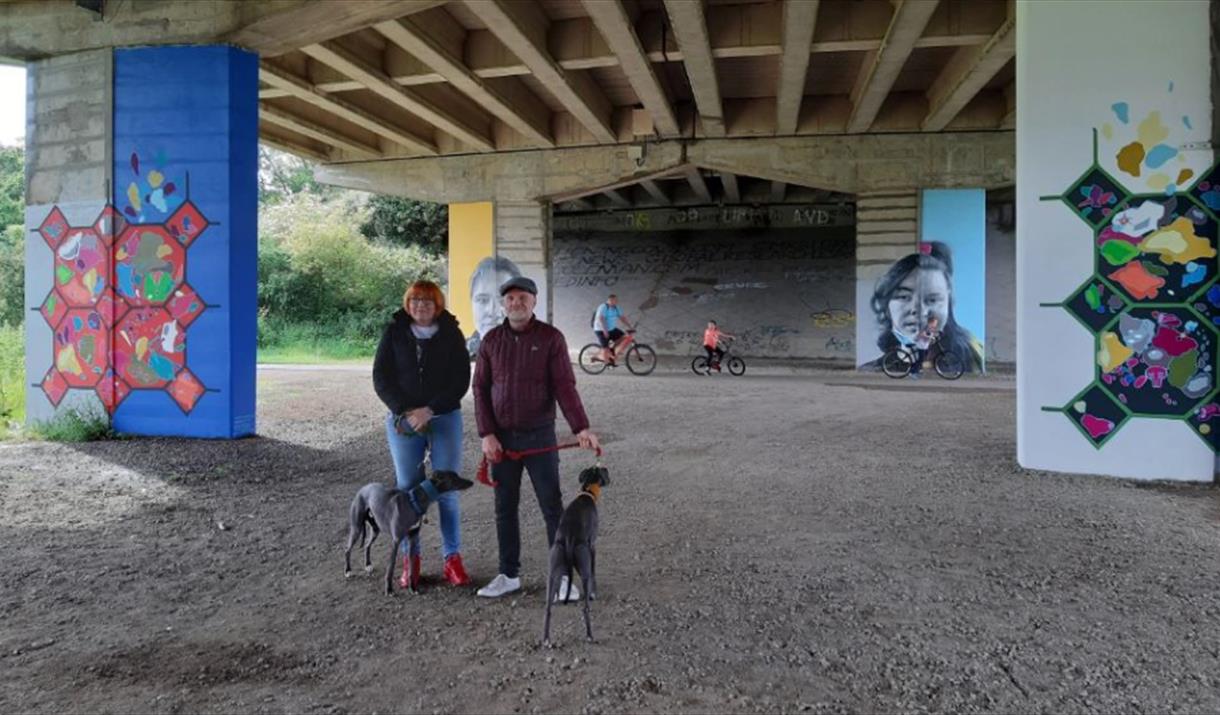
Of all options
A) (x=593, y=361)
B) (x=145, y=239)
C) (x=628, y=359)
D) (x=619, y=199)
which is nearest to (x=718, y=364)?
(x=628, y=359)

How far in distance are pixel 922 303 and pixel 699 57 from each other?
807cm

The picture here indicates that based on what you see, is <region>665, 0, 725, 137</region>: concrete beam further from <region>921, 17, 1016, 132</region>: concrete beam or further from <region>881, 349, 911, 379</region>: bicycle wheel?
<region>881, 349, 911, 379</region>: bicycle wheel

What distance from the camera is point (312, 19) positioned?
28.2 feet

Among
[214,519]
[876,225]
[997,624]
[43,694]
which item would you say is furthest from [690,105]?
[43,694]

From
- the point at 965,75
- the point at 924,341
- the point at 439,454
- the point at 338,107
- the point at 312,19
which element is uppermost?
the point at 338,107

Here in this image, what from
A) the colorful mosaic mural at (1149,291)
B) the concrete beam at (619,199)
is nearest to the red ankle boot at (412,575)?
the colorful mosaic mural at (1149,291)

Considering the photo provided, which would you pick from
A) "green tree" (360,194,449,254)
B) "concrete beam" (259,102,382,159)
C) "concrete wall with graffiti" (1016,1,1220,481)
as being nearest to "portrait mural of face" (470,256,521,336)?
"concrete beam" (259,102,382,159)

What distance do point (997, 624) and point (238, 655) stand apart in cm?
326

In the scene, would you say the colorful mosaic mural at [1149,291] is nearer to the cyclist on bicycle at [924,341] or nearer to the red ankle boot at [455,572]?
the red ankle boot at [455,572]

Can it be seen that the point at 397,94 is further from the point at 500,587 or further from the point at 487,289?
the point at 500,587

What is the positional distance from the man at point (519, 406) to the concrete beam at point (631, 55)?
7376 millimetres

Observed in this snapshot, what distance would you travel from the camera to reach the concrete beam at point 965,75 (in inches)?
430

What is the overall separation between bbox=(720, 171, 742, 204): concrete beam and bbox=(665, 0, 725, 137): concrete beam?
136 inches

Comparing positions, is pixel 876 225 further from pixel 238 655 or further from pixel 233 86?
pixel 238 655
